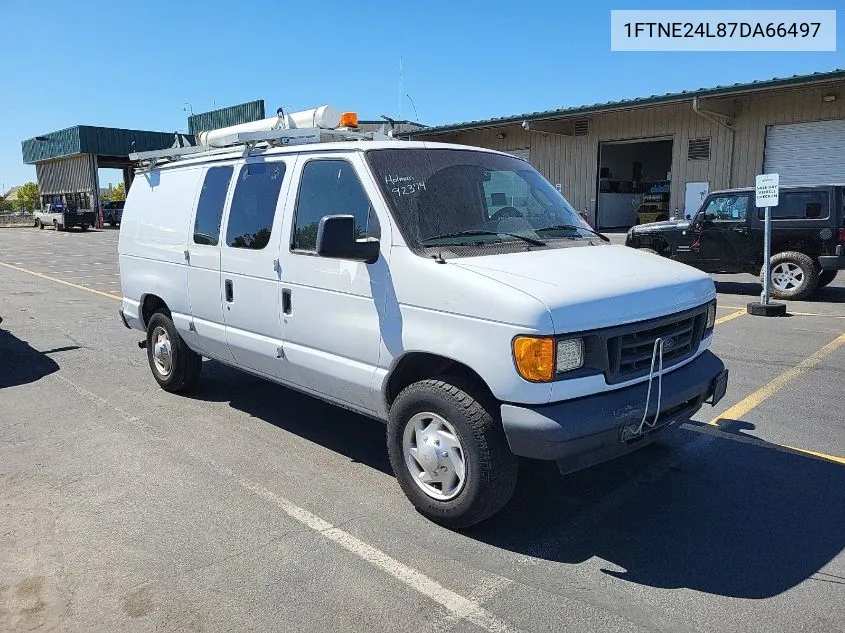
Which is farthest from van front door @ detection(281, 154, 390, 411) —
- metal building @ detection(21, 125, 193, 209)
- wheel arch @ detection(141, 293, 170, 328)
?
metal building @ detection(21, 125, 193, 209)

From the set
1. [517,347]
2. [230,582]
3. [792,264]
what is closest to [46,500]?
[230,582]

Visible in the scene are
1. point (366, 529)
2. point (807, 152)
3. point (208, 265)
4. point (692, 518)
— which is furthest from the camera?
point (807, 152)

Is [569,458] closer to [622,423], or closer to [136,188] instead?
[622,423]

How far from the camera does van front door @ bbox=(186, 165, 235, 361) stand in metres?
5.16

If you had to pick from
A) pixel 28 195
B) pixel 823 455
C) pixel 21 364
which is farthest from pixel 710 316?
pixel 28 195

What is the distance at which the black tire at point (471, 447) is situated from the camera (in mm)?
3318

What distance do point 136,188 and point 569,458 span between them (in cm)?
521

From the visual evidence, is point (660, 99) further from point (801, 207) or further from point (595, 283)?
point (595, 283)

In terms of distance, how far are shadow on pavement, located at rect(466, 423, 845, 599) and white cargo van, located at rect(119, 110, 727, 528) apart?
1.57 feet

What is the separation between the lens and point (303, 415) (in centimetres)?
556

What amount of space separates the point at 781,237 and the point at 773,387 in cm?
678

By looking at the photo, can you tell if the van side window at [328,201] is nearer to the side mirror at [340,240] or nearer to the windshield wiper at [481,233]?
the side mirror at [340,240]

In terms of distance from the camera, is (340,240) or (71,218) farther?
(71,218)

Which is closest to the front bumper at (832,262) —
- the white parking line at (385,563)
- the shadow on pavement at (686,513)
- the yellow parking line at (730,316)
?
the yellow parking line at (730,316)
